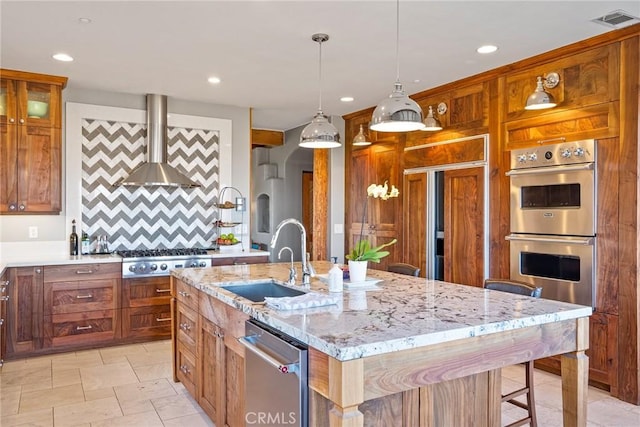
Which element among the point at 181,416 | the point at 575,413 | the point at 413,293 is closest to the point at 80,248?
the point at 181,416

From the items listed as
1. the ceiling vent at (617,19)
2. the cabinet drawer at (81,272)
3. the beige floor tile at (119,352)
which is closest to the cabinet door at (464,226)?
the ceiling vent at (617,19)

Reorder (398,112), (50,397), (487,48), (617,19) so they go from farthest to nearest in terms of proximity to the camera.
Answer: (487,48) < (50,397) < (617,19) < (398,112)

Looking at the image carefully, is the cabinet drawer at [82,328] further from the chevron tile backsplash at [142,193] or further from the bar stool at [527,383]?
the bar stool at [527,383]

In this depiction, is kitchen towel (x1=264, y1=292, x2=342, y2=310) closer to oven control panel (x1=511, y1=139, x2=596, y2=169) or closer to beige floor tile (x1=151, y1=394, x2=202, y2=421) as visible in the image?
beige floor tile (x1=151, y1=394, x2=202, y2=421)

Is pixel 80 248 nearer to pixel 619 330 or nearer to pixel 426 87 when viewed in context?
pixel 426 87

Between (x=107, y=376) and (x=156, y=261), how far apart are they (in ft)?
4.02

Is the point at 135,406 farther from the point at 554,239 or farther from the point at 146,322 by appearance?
the point at 554,239

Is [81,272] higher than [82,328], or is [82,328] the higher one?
[81,272]

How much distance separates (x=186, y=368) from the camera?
3268 mm

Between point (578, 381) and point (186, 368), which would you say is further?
point (186, 368)

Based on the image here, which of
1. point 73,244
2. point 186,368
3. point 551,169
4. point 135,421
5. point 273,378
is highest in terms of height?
point 551,169

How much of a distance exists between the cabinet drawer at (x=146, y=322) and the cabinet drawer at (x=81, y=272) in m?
0.39

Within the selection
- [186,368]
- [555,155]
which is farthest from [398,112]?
[186,368]

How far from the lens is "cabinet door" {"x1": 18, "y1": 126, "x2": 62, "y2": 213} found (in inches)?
172
